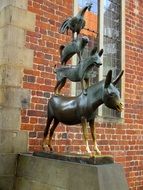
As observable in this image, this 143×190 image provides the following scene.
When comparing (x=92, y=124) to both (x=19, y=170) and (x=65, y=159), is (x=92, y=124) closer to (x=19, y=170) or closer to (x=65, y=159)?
(x=65, y=159)

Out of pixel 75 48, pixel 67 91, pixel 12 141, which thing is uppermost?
pixel 75 48

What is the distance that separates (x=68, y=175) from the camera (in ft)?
10.9

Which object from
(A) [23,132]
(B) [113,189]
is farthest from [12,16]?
(B) [113,189]

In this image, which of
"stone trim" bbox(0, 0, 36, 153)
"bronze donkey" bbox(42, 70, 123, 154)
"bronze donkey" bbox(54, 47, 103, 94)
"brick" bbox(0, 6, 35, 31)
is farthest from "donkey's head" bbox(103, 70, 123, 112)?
"brick" bbox(0, 6, 35, 31)

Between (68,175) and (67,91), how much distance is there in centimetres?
185

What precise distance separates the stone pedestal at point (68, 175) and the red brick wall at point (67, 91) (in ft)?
2.13

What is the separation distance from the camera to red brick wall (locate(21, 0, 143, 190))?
4.54 meters

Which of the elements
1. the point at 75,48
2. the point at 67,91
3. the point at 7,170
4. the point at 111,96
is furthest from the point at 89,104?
the point at 67,91

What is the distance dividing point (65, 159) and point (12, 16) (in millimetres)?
1982

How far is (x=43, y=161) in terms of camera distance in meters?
3.63

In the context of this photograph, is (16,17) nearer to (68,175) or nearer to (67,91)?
(67,91)

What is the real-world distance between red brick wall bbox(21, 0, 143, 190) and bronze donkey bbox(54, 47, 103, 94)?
2.34ft

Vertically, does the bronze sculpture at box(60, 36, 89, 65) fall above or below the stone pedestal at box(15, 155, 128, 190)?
above

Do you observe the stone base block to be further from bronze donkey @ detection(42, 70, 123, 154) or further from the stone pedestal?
bronze donkey @ detection(42, 70, 123, 154)
